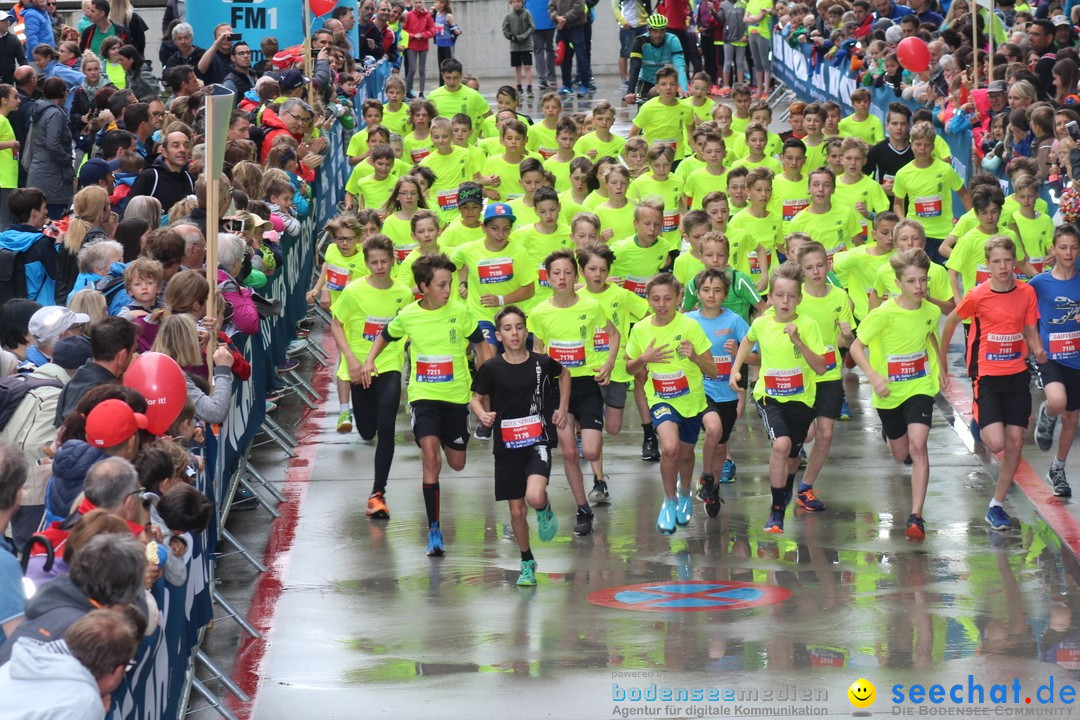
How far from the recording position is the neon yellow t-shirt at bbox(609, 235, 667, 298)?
13.4m

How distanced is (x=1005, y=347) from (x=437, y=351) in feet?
12.0

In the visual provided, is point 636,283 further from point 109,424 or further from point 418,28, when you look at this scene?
point 418,28

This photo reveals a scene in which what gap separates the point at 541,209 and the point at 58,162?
17.1 ft

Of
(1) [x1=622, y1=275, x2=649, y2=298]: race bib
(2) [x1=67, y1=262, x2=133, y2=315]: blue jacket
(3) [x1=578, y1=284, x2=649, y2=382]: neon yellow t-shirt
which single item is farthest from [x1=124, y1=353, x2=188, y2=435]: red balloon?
(1) [x1=622, y1=275, x2=649, y2=298]: race bib

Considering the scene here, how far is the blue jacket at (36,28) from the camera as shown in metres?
21.5

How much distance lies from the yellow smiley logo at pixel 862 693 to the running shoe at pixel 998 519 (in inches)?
115

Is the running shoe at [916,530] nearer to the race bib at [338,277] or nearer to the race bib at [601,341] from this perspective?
the race bib at [601,341]

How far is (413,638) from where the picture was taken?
9172mm

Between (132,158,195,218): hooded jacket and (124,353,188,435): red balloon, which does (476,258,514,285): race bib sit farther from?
(124,353,188,435): red balloon

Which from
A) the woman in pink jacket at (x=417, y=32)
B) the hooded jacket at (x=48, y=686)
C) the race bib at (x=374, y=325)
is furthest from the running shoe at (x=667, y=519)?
the woman in pink jacket at (x=417, y=32)

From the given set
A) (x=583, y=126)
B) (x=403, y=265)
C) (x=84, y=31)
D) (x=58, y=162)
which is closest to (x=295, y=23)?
(x=84, y=31)

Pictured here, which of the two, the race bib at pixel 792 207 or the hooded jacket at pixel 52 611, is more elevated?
the race bib at pixel 792 207

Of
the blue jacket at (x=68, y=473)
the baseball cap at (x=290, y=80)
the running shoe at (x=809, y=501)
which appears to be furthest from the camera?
the baseball cap at (x=290, y=80)

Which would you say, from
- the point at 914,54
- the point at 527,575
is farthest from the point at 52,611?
the point at 914,54
